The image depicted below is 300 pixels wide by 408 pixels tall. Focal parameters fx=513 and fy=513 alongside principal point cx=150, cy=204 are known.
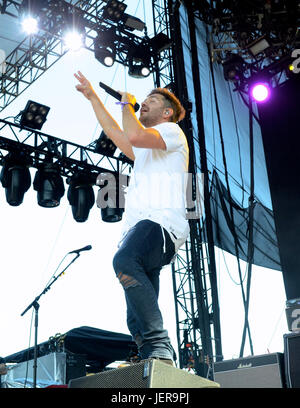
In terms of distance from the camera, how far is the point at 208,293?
264 inches

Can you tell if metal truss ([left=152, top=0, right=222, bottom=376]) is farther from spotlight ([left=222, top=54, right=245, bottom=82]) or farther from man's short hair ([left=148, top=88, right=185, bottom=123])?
man's short hair ([left=148, top=88, right=185, bottom=123])

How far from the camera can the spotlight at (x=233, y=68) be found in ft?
21.5

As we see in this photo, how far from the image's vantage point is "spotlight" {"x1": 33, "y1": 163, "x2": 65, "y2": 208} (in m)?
6.81

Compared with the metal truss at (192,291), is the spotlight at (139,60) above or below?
above

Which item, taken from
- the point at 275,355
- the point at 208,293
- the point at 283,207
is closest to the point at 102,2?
the point at 283,207

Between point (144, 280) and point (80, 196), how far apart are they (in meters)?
5.60

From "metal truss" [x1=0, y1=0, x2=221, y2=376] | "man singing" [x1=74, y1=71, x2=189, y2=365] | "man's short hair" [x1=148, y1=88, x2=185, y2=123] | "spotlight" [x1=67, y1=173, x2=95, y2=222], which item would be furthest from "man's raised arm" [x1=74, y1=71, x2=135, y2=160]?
"spotlight" [x1=67, y1=173, x2=95, y2=222]

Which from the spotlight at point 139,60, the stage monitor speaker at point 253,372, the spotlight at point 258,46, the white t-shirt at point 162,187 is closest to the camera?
the white t-shirt at point 162,187

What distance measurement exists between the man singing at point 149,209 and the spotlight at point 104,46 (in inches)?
219

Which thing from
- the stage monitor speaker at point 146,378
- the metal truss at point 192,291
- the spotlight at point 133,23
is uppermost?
the spotlight at point 133,23

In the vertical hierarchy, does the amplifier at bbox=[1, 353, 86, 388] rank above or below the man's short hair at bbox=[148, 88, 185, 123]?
below

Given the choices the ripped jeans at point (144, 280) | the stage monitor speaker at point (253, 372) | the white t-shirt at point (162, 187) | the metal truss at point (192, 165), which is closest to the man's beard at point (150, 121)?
the white t-shirt at point (162, 187)

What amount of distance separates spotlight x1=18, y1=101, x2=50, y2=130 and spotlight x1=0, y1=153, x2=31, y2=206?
1.55 ft

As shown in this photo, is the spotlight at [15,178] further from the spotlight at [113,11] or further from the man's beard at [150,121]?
the man's beard at [150,121]
